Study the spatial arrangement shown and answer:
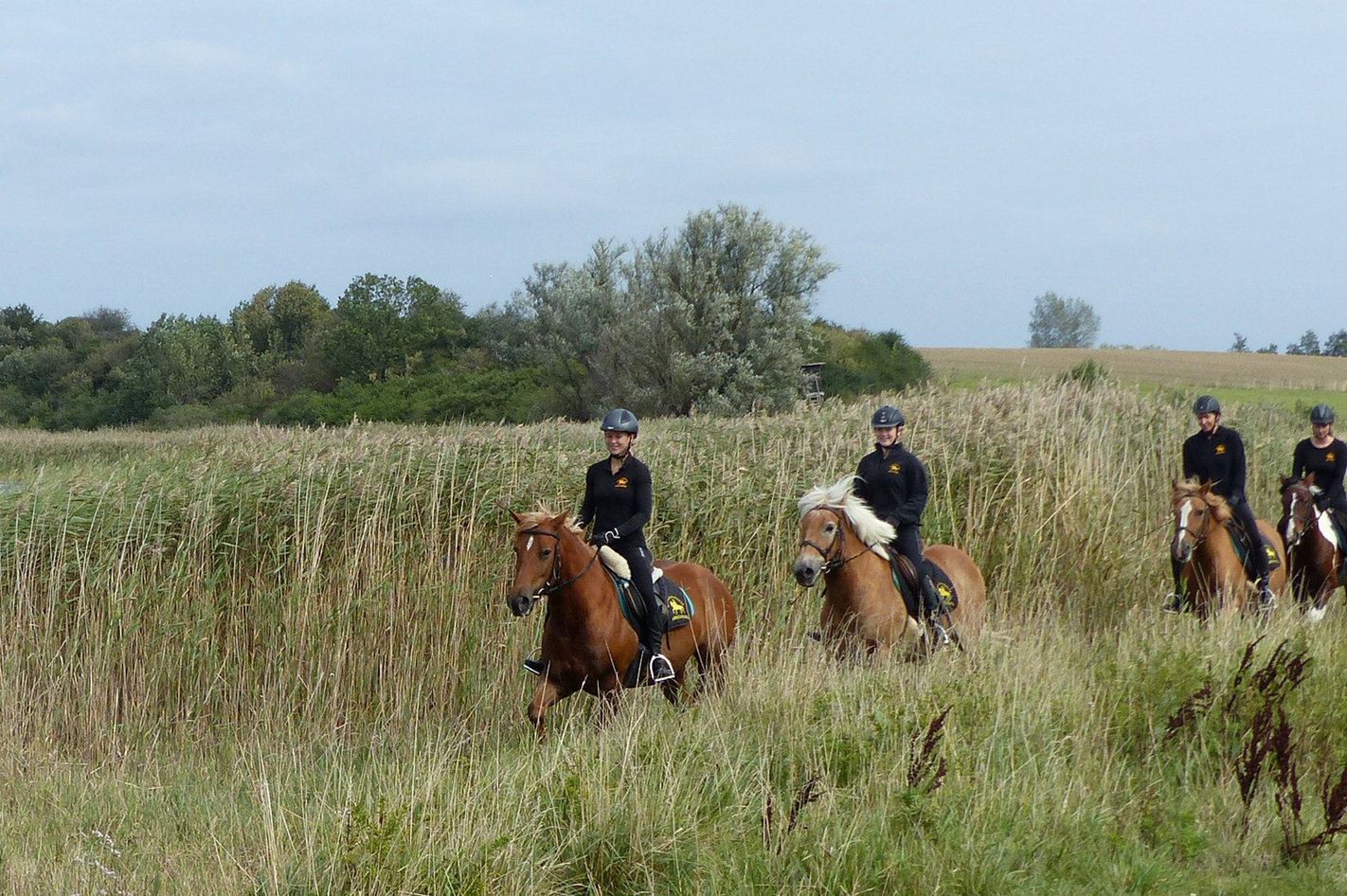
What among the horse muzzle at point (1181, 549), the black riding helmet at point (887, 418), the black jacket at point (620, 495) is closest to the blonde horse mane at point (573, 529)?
the black jacket at point (620, 495)

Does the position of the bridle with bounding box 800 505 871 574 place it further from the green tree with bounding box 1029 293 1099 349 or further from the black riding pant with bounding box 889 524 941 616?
the green tree with bounding box 1029 293 1099 349

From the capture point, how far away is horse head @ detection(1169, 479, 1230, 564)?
9984mm

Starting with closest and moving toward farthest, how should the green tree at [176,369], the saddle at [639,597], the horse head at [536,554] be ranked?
1. the horse head at [536,554]
2. the saddle at [639,597]
3. the green tree at [176,369]

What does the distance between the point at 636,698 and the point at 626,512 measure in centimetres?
122

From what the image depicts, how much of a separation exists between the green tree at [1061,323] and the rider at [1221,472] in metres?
143

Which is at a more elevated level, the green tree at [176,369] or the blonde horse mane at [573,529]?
the green tree at [176,369]

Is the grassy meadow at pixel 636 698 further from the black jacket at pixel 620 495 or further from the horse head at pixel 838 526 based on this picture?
the black jacket at pixel 620 495

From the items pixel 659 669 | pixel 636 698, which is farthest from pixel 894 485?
pixel 636 698

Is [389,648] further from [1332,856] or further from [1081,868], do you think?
[1332,856]

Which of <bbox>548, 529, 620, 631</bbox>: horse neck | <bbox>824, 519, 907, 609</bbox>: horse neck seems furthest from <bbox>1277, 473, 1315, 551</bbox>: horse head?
<bbox>548, 529, 620, 631</bbox>: horse neck

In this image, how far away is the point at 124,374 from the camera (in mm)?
68000

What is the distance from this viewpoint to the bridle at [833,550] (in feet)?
26.5

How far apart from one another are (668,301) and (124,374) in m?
39.3

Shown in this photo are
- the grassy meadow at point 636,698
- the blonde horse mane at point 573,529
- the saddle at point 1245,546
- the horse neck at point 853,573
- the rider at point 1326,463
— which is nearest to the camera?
the grassy meadow at point 636,698
